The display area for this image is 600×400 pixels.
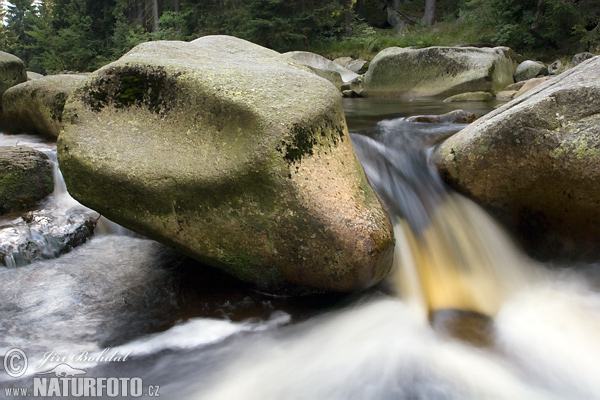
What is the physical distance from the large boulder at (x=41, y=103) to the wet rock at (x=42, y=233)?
2.65m

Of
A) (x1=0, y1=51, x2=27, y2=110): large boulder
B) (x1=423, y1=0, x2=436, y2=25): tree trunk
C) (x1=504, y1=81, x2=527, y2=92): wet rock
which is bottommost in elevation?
(x1=0, y1=51, x2=27, y2=110): large boulder

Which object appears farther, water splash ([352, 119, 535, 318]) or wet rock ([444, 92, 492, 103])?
wet rock ([444, 92, 492, 103])

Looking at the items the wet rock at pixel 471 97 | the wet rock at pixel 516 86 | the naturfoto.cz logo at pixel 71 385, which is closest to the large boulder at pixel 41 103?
the naturfoto.cz logo at pixel 71 385

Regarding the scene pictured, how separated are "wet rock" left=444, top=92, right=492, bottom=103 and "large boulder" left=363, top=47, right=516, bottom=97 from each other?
0.40 metres

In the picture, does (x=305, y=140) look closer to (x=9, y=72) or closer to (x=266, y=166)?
(x=266, y=166)

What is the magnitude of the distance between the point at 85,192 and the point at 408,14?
1108 inches

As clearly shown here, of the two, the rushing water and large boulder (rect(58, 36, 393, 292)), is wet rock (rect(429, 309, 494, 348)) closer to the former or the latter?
the rushing water

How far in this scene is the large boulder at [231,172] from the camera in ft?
8.46

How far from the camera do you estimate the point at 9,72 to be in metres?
8.92

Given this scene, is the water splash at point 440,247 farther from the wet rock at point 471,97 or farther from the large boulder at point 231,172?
the wet rock at point 471,97

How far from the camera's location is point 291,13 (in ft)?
67.1

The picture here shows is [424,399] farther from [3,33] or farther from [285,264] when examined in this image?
[3,33]

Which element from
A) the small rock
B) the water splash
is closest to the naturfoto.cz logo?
the water splash

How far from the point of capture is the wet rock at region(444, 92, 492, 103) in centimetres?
1042
